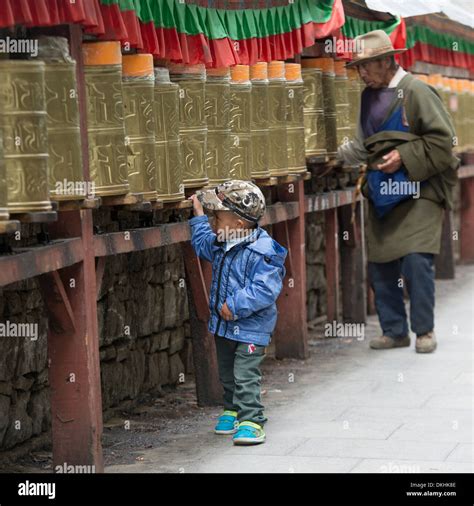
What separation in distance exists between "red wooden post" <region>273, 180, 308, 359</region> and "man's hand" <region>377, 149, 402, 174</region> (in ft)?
1.84

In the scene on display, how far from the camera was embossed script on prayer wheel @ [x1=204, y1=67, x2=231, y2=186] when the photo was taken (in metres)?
7.14

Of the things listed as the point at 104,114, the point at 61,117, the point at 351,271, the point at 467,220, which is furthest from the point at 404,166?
the point at 467,220

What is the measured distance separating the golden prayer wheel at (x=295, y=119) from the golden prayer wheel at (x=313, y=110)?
40 centimetres

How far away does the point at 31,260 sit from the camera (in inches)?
210

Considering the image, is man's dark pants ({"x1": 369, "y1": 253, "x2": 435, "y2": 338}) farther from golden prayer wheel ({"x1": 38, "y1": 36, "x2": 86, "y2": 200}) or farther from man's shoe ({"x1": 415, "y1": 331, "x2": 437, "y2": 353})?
golden prayer wheel ({"x1": 38, "y1": 36, "x2": 86, "y2": 200})

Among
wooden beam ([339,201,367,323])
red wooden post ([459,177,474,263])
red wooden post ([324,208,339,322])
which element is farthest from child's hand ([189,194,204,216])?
red wooden post ([459,177,474,263])

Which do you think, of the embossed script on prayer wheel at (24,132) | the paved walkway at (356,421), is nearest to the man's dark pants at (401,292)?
the paved walkway at (356,421)

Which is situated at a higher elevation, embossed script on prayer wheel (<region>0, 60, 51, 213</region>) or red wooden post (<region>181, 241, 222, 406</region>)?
embossed script on prayer wheel (<region>0, 60, 51, 213</region>)

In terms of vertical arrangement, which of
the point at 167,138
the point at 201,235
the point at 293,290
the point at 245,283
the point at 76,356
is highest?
the point at 167,138

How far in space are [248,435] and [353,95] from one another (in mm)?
4159

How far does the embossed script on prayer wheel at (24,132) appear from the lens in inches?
199

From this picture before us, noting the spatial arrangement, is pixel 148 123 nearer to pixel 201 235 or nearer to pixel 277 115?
pixel 201 235

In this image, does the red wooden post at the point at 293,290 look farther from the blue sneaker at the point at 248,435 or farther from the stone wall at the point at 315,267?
the blue sneaker at the point at 248,435

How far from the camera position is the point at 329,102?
9.27 m
